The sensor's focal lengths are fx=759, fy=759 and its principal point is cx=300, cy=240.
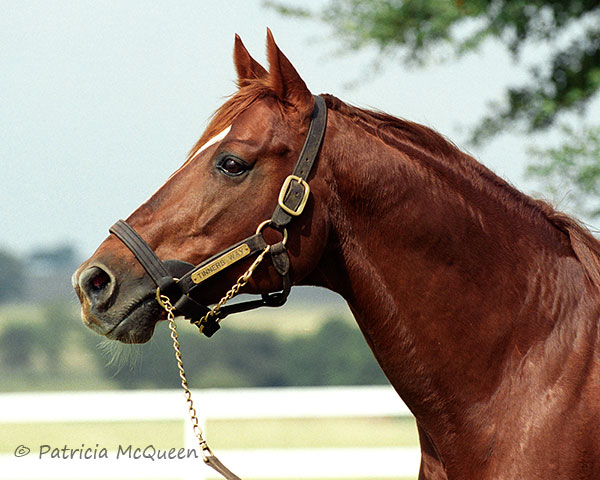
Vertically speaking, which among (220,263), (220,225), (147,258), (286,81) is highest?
(286,81)

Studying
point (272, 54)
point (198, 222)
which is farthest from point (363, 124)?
point (198, 222)

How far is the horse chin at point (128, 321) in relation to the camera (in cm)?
259

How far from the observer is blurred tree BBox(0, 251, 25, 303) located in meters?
28.5

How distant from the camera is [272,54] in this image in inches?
108

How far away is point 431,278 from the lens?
8.82ft

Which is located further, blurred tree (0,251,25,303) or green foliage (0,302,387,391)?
blurred tree (0,251,25,303)

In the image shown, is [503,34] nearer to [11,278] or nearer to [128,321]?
[128,321]

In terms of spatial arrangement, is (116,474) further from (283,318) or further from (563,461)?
(283,318)

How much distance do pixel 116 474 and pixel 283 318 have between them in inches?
810

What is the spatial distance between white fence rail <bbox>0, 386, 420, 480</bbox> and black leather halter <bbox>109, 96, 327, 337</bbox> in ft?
14.5

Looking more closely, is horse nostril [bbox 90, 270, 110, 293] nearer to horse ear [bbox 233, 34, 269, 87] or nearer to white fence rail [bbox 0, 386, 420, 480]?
horse ear [bbox 233, 34, 269, 87]

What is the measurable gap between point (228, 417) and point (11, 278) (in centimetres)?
2432

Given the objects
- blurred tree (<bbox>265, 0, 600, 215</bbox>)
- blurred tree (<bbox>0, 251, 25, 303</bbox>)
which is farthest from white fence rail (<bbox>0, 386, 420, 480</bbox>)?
blurred tree (<bbox>0, 251, 25, 303</bbox>)

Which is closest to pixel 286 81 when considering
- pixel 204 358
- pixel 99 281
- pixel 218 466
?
pixel 99 281
